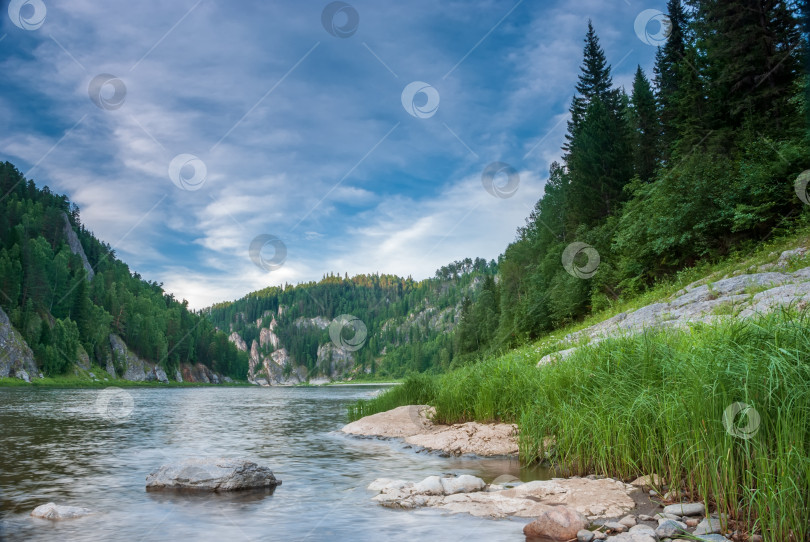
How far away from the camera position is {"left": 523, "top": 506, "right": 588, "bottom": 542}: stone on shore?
7355mm

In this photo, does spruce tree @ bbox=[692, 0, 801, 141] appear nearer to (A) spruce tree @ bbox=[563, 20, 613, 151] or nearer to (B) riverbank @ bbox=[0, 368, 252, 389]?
(A) spruce tree @ bbox=[563, 20, 613, 151]

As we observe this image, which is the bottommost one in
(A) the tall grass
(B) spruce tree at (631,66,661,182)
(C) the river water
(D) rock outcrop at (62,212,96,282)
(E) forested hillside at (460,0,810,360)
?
(C) the river water

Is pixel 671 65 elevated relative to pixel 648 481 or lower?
elevated

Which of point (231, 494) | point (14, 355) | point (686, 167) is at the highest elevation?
point (686, 167)

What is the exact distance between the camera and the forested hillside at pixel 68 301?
108 metres

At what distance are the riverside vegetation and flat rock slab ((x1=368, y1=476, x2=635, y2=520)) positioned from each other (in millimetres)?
837

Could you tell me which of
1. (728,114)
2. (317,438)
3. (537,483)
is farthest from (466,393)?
(728,114)

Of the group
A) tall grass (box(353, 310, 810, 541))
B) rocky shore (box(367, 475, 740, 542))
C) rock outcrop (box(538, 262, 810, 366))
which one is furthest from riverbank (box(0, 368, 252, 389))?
tall grass (box(353, 310, 810, 541))

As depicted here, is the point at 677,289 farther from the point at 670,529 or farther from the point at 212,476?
the point at 212,476

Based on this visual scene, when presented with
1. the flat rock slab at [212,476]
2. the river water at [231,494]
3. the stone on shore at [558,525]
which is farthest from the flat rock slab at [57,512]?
the stone on shore at [558,525]

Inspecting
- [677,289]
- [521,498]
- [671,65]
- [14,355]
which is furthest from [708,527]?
[14,355]

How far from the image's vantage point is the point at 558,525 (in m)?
7.44

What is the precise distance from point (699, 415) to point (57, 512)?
10109 mm

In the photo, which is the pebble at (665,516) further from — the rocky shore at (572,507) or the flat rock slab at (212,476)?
the flat rock slab at (212,476)
